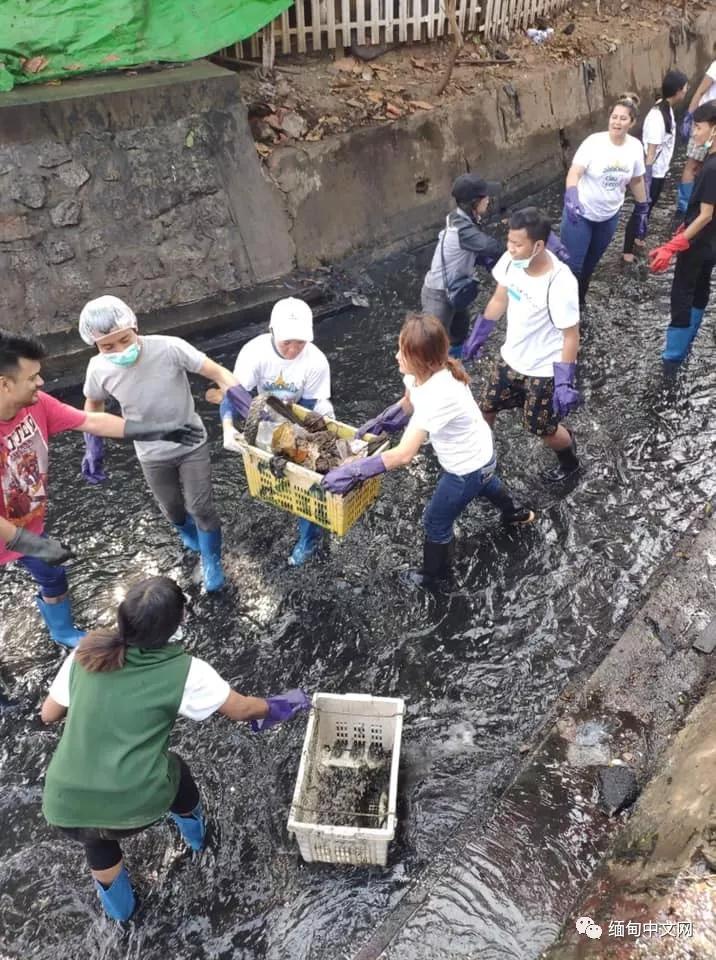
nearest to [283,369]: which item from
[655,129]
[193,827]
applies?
[193,827]

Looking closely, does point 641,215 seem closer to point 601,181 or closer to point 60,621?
point 601,181

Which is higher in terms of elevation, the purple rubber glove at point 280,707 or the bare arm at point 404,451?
the bare arm at point 404,451

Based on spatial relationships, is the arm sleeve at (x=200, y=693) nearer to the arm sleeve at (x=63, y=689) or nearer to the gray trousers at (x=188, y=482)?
the arm sleeve at (x=63, y=689)

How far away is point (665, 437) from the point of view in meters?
5.81

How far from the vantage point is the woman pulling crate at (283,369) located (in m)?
4.08

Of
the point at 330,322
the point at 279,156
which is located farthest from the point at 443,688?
the point at 279,156

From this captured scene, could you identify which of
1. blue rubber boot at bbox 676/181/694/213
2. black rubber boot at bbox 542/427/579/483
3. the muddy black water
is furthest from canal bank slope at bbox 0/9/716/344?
black rubber boot at bbox 542/427/579/483

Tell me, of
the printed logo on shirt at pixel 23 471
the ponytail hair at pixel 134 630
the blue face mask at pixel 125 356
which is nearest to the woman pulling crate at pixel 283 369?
the blue face mask at pixel 125 356

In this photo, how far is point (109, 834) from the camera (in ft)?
9.04

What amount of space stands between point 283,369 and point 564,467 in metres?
2.43

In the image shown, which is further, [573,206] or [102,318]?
[573,206]

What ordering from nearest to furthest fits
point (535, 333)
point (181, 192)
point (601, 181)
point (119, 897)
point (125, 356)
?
point (119, 897) → point (125, 356) → point (535, 333) → point (601, 181) → point (181, 192)

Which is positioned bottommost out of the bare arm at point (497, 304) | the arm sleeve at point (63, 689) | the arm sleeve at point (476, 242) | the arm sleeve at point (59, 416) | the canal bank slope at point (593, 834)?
the canal bank slope at point (593, 834)

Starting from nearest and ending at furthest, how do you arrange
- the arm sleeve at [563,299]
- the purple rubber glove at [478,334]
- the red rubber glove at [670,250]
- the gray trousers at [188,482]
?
1. the gray trousers at [188,482]
2. the arm sleeve at [563,299]
3. the purple rubber glove at [478,334]
4. the red rubber glove at [670,250]
